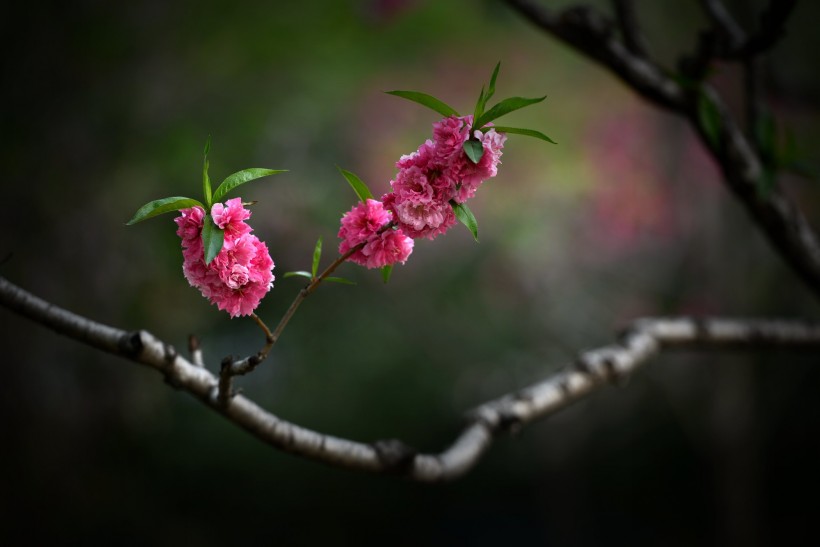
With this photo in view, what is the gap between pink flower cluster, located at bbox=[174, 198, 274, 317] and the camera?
2.01 ft

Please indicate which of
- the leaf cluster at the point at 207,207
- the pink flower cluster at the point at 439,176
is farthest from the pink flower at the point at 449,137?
the leaf cluster at the point at 207,207

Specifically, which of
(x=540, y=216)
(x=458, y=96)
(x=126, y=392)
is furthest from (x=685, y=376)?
A: (x=126, y=392)

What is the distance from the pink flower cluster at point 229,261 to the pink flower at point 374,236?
90mm

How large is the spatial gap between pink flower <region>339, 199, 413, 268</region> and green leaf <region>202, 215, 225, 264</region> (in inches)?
4.7

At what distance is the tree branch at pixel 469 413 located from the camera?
67cm

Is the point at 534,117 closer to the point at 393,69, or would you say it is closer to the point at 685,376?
the point at 393,69

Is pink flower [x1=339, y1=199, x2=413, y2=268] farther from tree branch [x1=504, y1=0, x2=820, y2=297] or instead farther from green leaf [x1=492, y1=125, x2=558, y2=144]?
tree branch [x1=504, y1=0, x2=820, y2=297]

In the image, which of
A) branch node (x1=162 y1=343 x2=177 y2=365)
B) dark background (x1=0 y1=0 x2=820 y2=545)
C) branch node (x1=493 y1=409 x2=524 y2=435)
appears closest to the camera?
branch node (x1=162 y1=343 x2=177 y2=365)

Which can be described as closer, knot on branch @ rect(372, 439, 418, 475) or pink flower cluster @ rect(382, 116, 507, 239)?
pink flower cluster @ rect(382, 116, 507, 239)

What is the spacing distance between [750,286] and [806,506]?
1.20m

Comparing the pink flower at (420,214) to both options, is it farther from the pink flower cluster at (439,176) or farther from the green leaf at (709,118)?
the green leaf at (709,118)

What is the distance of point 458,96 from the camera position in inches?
140

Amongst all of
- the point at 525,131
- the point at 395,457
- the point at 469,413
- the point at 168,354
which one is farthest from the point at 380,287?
the point at 525,131

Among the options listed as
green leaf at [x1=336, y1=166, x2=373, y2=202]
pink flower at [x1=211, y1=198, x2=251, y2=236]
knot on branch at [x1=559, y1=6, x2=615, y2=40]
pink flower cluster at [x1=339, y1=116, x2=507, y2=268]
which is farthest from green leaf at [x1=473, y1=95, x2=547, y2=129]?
knot on branch at [x1=559, y1=6, x2=615, y2=40]
